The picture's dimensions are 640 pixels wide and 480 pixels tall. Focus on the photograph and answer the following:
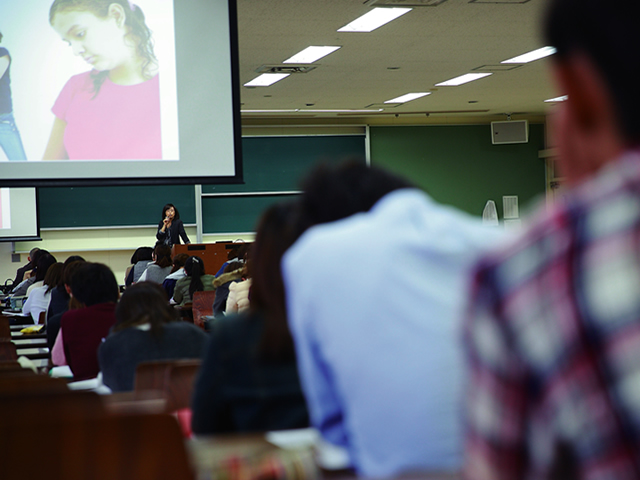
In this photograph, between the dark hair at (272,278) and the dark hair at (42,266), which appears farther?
the dark hair at (42,266)

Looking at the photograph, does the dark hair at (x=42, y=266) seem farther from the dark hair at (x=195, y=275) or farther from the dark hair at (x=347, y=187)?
the dark hair at (x=347, y=187)

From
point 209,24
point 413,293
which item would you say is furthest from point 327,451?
point 209,24

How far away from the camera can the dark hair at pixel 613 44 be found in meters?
0.45

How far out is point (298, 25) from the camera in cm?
725

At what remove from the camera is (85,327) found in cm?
372

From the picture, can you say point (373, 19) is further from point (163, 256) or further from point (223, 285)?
point (163, 256)

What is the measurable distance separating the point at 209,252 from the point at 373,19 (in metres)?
3.30

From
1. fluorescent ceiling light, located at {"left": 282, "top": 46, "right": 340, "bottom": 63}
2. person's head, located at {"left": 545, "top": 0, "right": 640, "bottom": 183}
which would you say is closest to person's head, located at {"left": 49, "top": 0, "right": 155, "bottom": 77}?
fluorescent ceiling light, located at {"left": 282, "top": 46, "right": 340, "bottom": 63}

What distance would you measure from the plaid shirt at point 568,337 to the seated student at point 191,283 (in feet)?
22.4

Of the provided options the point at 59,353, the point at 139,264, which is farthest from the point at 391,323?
the point at 139,264

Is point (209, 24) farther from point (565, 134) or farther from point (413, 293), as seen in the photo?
point (565, 134)

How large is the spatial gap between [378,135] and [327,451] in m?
13.5

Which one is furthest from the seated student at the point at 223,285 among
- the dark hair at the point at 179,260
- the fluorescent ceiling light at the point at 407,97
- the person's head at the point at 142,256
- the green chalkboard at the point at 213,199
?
the fluorescent ceiling light at the point at 407,97

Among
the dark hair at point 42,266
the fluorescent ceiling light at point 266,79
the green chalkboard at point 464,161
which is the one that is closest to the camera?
the dark hair at point 42,266
